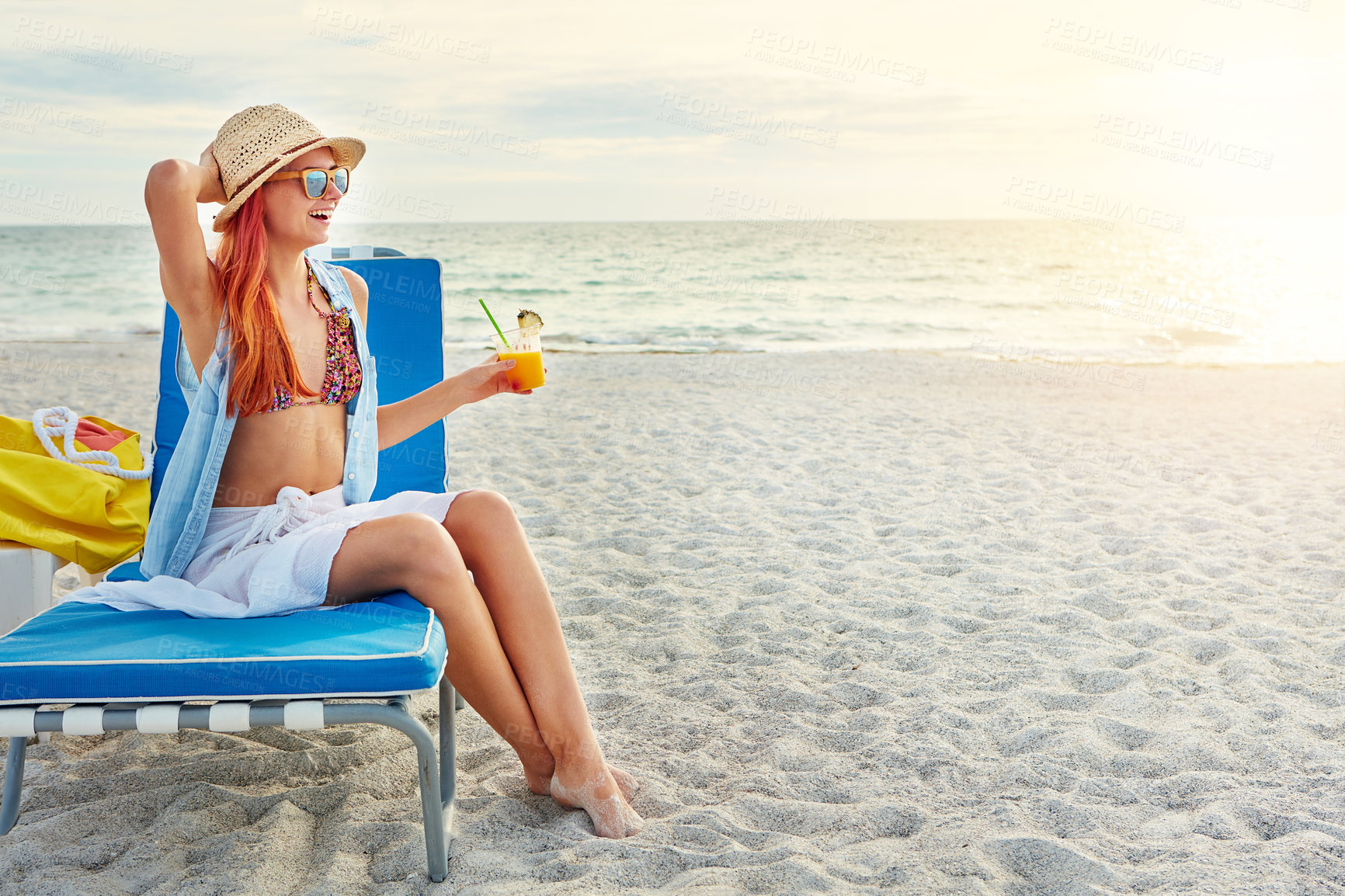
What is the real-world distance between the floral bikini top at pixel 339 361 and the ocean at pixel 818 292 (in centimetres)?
36

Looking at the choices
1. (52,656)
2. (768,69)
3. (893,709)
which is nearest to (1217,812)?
(893,709)

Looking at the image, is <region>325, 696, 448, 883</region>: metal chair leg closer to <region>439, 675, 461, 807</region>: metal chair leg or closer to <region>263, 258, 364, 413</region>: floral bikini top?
<region>439, 675, 461, 807</region>: metal chair leg

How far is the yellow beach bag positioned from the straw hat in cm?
87

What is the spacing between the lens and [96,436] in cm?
285

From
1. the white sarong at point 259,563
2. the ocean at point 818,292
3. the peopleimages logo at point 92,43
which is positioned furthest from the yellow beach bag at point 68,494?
the peopleimages logo at point 92,43

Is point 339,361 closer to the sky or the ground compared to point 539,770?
closer to the sky

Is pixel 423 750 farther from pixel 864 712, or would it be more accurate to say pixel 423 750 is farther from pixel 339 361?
pixel 864 712

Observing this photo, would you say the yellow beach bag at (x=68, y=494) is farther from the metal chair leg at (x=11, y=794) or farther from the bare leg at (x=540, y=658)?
the bare leg at (x=540, y=658)

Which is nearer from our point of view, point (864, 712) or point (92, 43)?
point (864, 712)

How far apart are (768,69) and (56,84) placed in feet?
51.0

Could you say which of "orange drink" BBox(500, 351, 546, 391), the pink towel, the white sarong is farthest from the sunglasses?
the pink towel

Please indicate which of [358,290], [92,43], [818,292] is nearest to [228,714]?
[358,290]

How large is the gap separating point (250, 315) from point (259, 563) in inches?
22.1

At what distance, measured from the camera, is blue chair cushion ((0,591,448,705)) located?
1.77 meters
